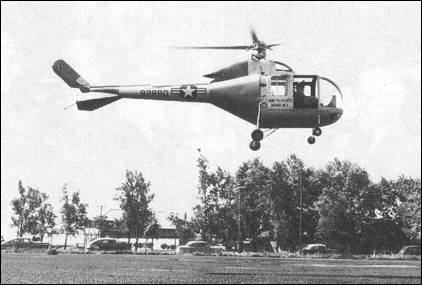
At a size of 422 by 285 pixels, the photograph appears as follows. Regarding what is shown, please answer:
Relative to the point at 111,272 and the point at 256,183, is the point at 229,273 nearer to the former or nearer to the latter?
the point at 111,272

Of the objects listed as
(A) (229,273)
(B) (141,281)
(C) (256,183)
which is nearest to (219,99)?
(B) (141,281)

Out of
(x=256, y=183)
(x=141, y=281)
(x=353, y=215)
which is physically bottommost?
(x=141, y=281)

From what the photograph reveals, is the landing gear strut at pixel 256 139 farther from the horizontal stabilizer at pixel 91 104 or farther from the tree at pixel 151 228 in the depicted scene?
the tree at pixel 151 228

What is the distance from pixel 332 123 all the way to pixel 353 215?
170 ft

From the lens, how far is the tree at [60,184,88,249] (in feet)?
242

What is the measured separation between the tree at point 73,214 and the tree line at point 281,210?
0.46 feet

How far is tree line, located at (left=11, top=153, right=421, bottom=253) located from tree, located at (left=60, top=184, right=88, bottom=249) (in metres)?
0.14

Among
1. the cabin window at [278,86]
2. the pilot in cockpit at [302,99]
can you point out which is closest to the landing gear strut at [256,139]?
the cabin window at [278,86]

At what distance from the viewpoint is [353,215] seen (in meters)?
71.9

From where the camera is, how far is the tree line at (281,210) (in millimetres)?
71750

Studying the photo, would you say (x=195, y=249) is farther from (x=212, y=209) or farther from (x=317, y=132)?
(x=317, y=132)

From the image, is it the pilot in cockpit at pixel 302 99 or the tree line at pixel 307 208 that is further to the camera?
the tree line at pixel 307 208

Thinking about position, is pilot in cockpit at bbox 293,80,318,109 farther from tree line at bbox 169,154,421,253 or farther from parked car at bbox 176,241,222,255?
tree line at bbox 169,154,421,253

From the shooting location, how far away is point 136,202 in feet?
237
